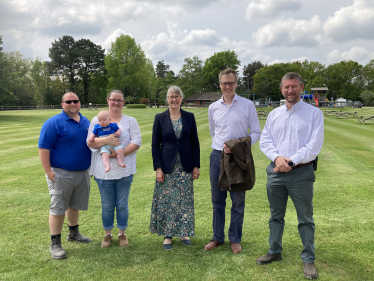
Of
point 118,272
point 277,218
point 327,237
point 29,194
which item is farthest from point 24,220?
point 327,237

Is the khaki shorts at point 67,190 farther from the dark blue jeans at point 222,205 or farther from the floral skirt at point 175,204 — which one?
the dark blue jeans at point 222,205

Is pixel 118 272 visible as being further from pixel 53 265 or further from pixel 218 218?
pixel 218 218

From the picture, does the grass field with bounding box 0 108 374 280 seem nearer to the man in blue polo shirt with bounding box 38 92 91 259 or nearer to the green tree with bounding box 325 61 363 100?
the man in blue polo shirt with bounding box 38 92 91 259

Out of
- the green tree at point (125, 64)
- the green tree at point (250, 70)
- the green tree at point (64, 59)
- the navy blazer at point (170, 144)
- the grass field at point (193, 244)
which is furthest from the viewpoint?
the green tree at point (250, 70)

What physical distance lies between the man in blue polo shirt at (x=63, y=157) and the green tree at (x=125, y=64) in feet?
206

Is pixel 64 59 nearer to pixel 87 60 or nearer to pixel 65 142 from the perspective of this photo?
pixel 87 60

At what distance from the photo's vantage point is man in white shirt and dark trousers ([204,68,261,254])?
11.4 feet

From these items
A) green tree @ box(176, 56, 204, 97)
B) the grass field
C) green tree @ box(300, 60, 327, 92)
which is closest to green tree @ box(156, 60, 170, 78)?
green tree @ box(176, 56, 204, 97)

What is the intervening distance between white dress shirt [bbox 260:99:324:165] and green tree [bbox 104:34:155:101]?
63711 millimetres

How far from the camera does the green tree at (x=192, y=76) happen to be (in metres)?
79.6

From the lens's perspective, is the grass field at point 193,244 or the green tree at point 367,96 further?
the green tree at point 367,96

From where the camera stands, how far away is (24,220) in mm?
4527

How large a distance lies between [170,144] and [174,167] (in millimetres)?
322

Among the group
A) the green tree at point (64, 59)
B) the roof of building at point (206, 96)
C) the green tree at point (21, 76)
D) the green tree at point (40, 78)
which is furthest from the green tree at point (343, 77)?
the green tree at point (21, 76)
